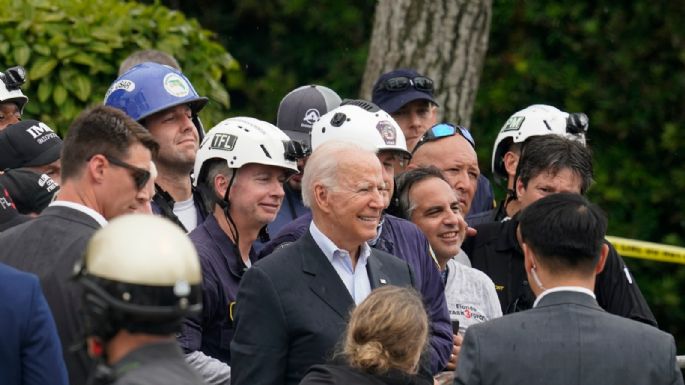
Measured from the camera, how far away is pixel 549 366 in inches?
221

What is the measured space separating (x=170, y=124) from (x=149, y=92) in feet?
0.64

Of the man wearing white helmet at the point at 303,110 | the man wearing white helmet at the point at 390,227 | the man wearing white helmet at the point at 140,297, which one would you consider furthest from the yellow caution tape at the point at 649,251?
the man wearing white helmet at the point at 140,297

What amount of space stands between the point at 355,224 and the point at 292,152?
45.8 inches

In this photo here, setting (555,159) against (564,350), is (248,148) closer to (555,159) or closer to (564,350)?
(555,159)

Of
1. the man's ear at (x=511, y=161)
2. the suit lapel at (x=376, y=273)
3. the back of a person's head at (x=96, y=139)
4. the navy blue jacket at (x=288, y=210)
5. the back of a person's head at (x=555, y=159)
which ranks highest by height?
the back of a person's head at (x=96, y=139)

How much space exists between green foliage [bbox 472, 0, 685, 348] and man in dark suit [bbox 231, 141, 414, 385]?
629 cm

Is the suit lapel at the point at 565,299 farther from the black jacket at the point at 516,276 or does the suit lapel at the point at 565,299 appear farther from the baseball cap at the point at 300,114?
the baseball cap at the point at 300,114

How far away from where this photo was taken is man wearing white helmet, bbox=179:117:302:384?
695cm

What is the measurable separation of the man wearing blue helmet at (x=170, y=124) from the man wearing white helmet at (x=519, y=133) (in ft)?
5.74

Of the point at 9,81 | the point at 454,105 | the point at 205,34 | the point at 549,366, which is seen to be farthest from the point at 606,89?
the point at 549,366

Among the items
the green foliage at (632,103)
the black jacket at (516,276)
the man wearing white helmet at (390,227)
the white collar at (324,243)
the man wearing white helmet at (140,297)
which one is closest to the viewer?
the man wearing white helmet at (140,297)

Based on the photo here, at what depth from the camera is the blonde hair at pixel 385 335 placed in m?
5.66

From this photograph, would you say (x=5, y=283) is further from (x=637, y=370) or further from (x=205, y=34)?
(x=205, y=34)

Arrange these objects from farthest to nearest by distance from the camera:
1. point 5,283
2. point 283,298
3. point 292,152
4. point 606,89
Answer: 1. point 606,89
2. point 292,152
3. point 283,298
4. point 5,283
